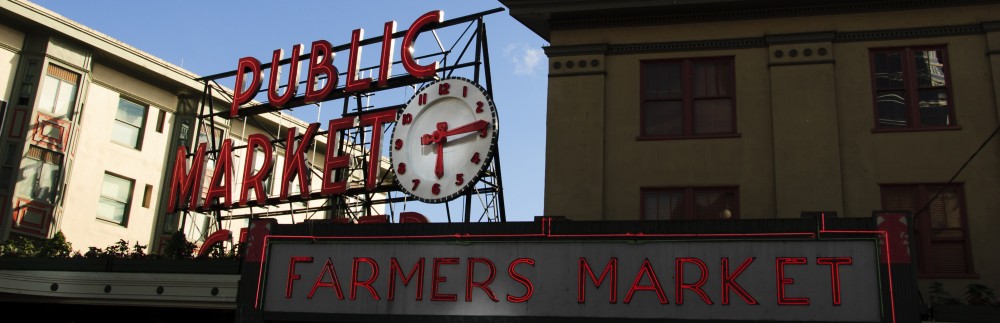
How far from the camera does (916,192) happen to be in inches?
843

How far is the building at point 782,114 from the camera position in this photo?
21.4 meters

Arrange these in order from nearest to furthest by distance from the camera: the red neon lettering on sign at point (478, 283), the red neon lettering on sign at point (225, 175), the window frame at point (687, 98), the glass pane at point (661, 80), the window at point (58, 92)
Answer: the red neon lettering on sign at point (478, 283)
the window frame at point (687, 98)
the glass pane at point (661, 80)
the red neon lettering on sign at point (225, 175)
the window at point (58, 92)

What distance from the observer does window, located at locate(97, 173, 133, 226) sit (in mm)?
41688

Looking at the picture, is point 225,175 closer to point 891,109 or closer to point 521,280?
point 521,280

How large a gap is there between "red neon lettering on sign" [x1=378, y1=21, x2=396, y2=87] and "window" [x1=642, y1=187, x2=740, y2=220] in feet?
36.4

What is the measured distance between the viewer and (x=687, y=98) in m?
23.3

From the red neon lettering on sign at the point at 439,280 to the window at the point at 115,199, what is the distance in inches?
1073

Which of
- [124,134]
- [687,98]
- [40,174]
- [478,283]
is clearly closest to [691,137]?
[687,98]

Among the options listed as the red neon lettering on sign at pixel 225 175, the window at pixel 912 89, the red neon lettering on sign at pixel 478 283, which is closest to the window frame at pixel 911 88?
the window at pixel 912 89

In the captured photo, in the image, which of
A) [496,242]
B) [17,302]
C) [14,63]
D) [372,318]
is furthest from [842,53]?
[14,63]

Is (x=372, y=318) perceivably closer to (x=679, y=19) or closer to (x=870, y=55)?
(x=679, y=19)

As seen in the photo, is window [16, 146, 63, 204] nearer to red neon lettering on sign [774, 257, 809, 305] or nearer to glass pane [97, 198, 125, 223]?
glass pane [97, 198, 125, 223]

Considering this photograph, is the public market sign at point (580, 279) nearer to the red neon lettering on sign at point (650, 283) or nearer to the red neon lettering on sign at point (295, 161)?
the red neon lettering on sign at point (650, 283)

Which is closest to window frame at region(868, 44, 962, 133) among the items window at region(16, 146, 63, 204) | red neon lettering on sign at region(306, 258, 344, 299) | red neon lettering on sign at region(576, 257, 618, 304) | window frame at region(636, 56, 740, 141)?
window frame at region(636, 56, 740, 141)
